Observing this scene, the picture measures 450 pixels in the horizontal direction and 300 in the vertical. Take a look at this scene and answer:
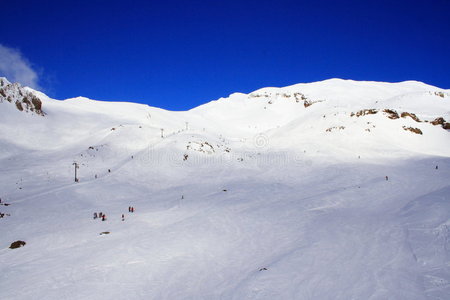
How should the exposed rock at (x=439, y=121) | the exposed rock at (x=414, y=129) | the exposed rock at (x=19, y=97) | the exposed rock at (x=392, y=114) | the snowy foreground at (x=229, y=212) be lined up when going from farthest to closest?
the exposed rock at (x=19, y=97) < the exposed rock at (x=392, y=114) < the exposed rock at (x=439, y=121) < the exposed rock at (x=414, y=129) < the snowy foreground at (x=229, y=212)

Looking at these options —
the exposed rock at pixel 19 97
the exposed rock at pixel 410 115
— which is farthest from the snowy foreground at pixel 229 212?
the exposed rock at pixel 19 97

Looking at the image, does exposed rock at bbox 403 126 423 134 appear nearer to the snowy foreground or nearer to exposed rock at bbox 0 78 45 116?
the snowy foreground

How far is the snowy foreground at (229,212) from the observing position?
11.0 meters

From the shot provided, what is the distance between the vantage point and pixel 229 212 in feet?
67.3

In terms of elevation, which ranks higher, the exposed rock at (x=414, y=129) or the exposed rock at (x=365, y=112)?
the exposed rock at (x=365, y=112)

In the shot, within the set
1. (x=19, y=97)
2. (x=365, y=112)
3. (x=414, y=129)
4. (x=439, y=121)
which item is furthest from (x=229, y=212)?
(x=19, y=97)

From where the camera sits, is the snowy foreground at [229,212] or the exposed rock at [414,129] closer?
the snowy foreground at [229,212]

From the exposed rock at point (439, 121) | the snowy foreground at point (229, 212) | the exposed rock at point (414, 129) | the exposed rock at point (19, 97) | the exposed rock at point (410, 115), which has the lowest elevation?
the snowy foreground at point (229, 212)

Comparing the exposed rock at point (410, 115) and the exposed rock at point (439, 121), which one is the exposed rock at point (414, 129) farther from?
the exposed rock at point (439, 121)

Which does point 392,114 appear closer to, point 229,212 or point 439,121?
point 439,121

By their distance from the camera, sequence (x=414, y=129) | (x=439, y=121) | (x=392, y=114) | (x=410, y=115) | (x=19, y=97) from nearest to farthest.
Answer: (x=414, y=129) < (x=439, y=121) < (x=410, y=115) < (x=392, y=114) < (x=19, y=97)

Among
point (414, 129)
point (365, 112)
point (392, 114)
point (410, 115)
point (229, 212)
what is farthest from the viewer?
point (365, 112)

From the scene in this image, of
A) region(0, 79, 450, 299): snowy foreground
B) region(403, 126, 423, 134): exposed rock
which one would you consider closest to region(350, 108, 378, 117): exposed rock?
region(0, 79, 450, 299): snowy foreground

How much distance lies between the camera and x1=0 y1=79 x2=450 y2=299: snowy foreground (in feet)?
35.9
